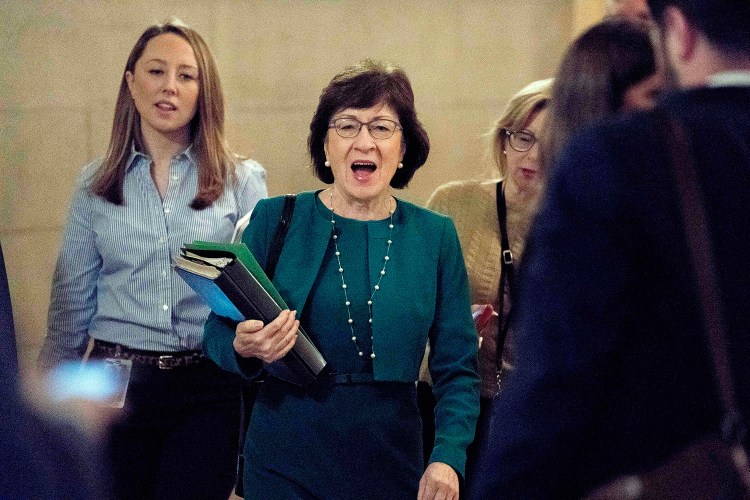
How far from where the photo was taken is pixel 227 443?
3.38 m

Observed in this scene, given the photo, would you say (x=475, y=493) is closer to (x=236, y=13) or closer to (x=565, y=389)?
(x=565, y=389)

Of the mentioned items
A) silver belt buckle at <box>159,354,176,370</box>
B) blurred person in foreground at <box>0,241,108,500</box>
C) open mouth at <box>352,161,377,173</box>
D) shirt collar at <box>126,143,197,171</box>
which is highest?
blurred person in foreground at <box>0,241,108,500</box>

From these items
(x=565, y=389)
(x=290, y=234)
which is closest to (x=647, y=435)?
(x=565, y=389)

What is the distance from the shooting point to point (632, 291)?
153cm

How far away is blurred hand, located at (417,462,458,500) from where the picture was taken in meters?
2.70

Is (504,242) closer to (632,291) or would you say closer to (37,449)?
(632,291)

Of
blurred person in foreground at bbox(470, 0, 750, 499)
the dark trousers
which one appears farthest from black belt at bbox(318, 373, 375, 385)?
blurred person in foreground at bbox(470, 0, 750, 499)

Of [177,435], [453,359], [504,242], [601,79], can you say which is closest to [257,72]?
[504,242]

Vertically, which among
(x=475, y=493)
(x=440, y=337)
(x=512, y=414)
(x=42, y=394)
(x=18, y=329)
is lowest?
(x=18, y=329)

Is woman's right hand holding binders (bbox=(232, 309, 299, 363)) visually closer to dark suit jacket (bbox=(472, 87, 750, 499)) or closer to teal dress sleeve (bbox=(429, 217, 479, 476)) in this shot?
teal dress sleeve (bbox=(429, 217, 479, 476))

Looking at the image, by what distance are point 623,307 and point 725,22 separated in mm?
410

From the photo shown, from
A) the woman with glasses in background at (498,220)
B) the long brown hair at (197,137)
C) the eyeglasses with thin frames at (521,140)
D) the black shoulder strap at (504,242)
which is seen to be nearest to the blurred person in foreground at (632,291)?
the woman with glasses in background at (498,220)

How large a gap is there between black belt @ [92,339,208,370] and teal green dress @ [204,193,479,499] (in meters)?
0.63

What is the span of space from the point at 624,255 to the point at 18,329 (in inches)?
150
